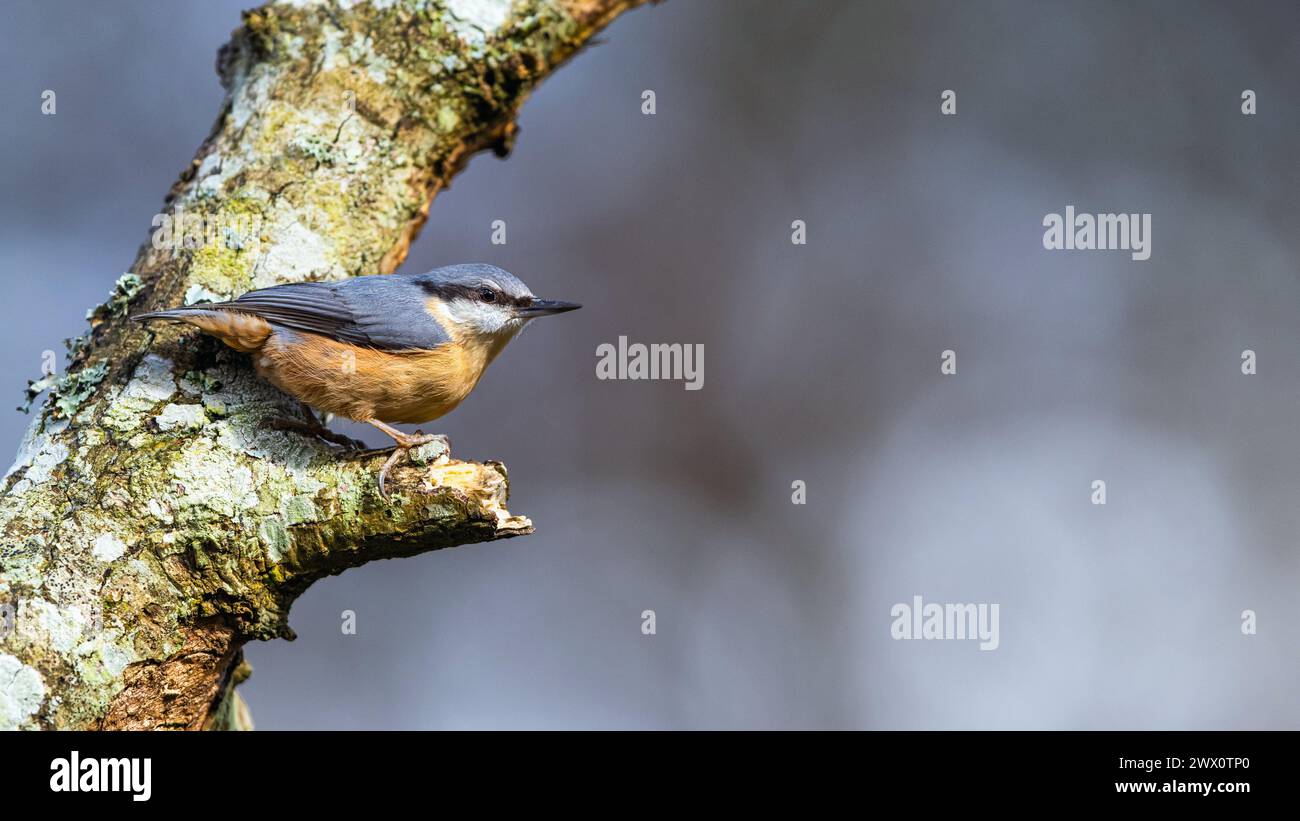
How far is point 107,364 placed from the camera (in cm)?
272

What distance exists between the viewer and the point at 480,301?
321 centimetres

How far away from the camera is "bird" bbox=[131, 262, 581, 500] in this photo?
280 cm

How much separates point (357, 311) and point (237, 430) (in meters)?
0.54

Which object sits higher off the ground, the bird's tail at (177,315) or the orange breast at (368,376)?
the bird's tail at (177,315)

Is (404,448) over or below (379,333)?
below

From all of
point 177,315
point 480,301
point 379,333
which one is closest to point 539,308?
point 480,301

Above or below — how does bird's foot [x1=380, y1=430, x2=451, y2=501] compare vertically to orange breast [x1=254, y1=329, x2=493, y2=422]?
below

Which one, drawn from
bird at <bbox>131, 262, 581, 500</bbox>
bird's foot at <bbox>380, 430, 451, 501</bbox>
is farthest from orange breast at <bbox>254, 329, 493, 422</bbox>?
bird's foot at <bbox>380, 430, 451, 501</bbox>

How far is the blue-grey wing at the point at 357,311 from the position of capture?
2875mm

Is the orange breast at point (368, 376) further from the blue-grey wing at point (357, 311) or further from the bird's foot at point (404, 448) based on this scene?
the bird's foot at point (404, 448)

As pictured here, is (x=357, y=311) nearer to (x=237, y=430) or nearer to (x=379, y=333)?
(x=379, y=333)

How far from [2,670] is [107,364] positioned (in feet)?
2.91

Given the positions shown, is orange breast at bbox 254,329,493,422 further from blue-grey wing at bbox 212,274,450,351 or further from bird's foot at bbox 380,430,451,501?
bird's foot at bbox 380,430,451,501

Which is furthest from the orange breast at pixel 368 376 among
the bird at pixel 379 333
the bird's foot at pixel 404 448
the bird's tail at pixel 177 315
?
the bird's foot at pixel 404 448
